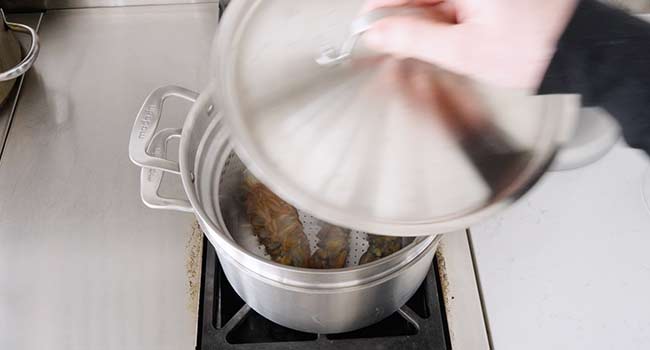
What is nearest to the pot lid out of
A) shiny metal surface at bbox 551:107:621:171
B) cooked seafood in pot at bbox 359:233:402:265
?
cooked seafood in pot at bbox 359:233:402:265

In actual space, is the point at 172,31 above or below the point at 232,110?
below

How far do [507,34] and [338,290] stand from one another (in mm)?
272

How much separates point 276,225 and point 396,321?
17cm

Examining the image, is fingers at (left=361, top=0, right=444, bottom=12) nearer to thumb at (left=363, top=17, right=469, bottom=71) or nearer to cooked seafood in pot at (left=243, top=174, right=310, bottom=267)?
thumb at (left=363, top=17, right=469, bottom=71)

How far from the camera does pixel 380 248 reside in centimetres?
69

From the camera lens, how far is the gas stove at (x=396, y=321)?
26.0 inches

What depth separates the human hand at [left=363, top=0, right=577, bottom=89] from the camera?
1.28 ft

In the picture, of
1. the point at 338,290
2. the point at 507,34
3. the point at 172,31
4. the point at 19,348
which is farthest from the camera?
the point at 172,31

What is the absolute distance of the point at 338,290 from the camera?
1.85 feet

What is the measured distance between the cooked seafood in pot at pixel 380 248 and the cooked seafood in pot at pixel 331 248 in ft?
0.08

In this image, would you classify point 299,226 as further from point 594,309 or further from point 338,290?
point 594,309

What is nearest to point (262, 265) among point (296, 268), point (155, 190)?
point (296, 268)

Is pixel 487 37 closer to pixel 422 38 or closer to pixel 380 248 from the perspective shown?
pixel 422 38

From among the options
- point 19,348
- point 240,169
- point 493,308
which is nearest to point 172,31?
point 240,169
